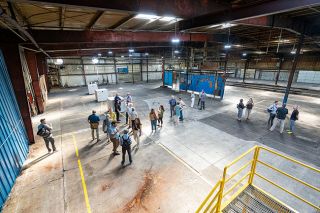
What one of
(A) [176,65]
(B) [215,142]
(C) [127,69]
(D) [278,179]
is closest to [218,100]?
(B) [215,142]

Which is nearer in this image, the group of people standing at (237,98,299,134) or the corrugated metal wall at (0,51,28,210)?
the corrugated metal wall at (0,51,28,210)

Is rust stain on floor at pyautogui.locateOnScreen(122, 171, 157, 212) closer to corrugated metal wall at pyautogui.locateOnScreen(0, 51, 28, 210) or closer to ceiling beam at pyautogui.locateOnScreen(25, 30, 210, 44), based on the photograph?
corrugated metal wall at pyautogui.locateOnScreen(0, 51, 28, 210)

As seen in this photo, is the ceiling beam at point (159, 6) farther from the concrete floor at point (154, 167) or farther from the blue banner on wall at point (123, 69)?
the blue banner on wall at point (123, 69)

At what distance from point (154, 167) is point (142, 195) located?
163cm

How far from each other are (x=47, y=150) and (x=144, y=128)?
595 centimetres

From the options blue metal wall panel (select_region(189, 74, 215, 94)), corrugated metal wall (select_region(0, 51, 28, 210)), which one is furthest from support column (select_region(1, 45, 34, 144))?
blue metal wall panel (select_region(189, 74, 215, 94))

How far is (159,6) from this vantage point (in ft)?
15.4

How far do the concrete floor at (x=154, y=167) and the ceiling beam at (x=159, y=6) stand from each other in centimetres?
609

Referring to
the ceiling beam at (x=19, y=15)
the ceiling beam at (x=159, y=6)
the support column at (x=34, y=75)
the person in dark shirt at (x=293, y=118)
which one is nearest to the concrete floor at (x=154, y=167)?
the person in dark shirt at (x=293, y=118)

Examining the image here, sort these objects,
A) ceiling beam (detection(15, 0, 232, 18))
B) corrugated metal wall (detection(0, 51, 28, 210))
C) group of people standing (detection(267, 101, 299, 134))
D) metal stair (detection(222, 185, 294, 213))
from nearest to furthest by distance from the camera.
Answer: metal stair (detection(222, 185, 294, 213)) → ceiling beam (detection(15, 0, 232, 18)) → corrugated metal wall (detection(0, 51, 28, 210)) → group of people standing (detection(267, 101, 299, 134))

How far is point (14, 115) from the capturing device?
8.06m

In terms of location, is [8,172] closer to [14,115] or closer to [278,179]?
[14,115]

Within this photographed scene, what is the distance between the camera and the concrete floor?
550cm

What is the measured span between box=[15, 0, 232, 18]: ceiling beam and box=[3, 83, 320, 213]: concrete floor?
6.09 meters
